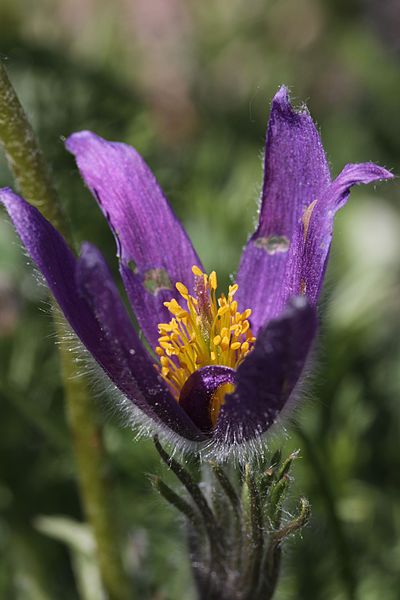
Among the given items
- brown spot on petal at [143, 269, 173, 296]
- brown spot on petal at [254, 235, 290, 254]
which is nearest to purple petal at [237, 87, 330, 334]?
brown spot on petal at [254, 235, 290, 254]

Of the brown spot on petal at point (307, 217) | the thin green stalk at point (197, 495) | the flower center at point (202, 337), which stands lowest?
the thin green stalk at point (197, 495)

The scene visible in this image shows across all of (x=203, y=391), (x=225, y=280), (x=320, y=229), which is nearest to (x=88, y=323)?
(x=203, y=391)

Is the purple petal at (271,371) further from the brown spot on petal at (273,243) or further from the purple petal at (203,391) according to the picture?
the brown spot on petal at (273,243)

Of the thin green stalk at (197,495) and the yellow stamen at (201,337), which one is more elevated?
the yellow stamen at (201,337)

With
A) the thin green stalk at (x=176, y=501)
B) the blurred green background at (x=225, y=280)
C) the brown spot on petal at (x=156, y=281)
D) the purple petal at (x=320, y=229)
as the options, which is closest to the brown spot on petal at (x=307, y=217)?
the purple petal at (x=320, y=229)

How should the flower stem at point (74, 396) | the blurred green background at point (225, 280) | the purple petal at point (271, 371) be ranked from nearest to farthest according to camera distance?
1. the purple petal at point (271, 371)
2. the flower stem at point (74, 396)
3. the blurred green background at point (225, 280)

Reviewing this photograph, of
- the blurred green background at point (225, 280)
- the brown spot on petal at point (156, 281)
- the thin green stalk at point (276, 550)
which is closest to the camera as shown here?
the thin green stalk at point (276, 550)

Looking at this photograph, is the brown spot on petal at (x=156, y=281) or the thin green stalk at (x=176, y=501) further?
the brown spot on petal at (x=156, y=281)
